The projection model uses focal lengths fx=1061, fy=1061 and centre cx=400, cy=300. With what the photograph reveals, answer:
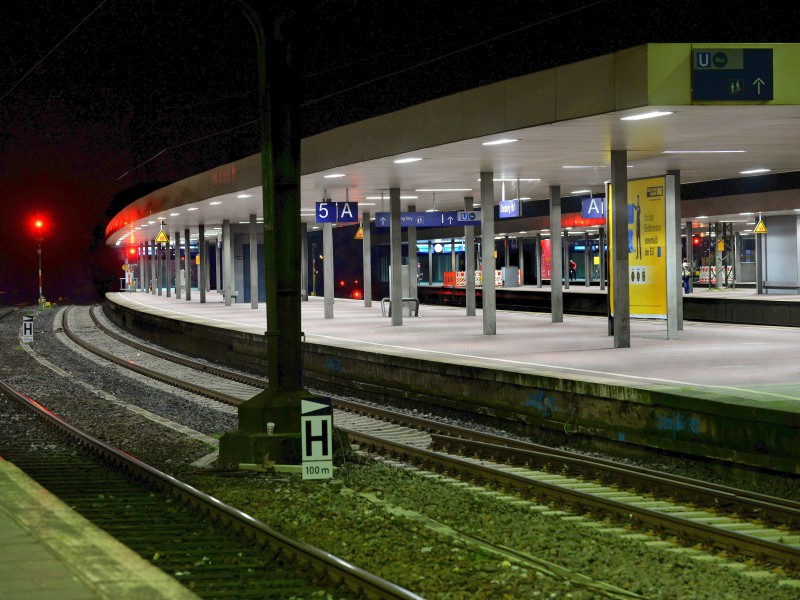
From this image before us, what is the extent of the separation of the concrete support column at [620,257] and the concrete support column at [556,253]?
6.97m

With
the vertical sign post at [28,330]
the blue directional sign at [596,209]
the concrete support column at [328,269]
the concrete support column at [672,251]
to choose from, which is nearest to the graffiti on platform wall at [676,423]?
the concrete support column at [672,251]

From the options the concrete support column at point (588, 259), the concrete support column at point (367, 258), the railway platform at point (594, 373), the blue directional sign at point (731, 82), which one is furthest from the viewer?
the concrete support column at point (588, 259)

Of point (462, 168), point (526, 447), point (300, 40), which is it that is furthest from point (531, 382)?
point (462, 168)

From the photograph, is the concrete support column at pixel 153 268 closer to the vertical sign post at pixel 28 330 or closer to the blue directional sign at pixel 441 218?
the vertical sign post at pixel 28 330

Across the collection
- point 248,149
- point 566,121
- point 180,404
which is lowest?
point 180,404

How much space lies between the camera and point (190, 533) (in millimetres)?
7855

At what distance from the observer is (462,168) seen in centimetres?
2175

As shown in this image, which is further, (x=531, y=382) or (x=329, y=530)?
(x=531, y=382)

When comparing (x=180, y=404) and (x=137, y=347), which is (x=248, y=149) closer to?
(x=137, y=347)

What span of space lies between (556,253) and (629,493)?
675 inches

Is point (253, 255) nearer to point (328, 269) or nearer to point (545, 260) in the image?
point (328, 269)

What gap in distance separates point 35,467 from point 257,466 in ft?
8.76

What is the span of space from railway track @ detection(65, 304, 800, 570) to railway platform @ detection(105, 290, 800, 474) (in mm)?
Result: 1029

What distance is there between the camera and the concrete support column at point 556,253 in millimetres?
26078
